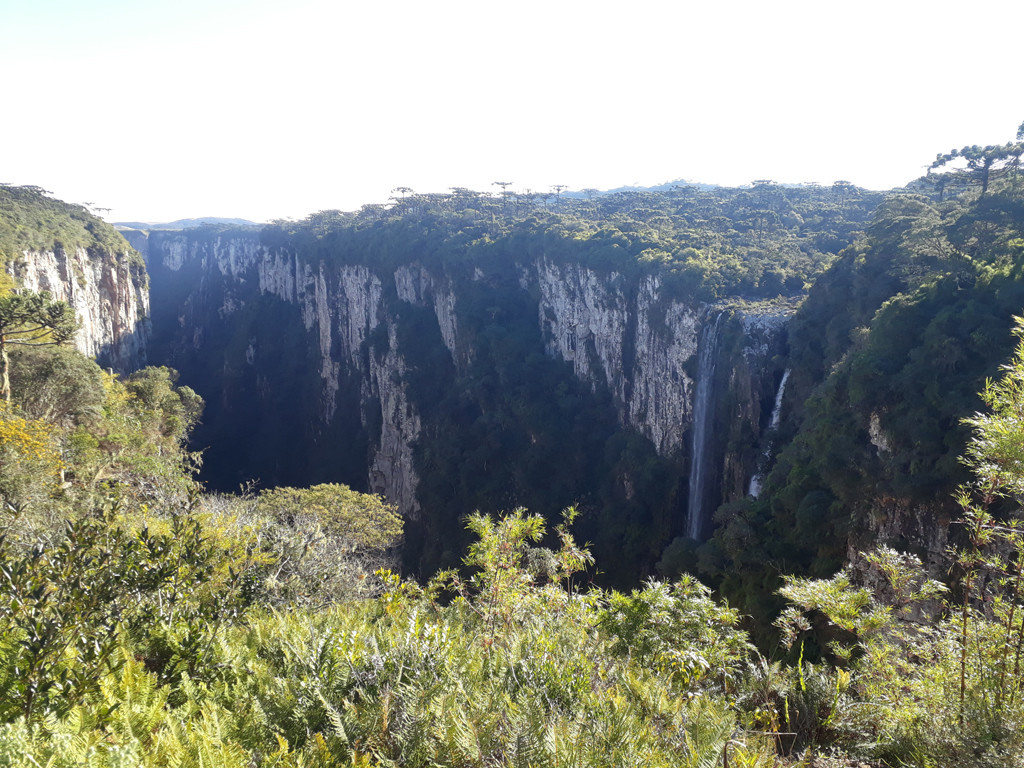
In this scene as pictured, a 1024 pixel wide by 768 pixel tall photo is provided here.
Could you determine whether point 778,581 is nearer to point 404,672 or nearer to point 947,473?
point 947,473

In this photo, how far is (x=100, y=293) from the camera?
131 ft

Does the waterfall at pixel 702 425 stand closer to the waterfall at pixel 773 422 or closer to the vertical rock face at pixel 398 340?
the vertical rock face at pixel 398 340

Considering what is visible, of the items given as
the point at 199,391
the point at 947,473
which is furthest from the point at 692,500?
the point at 199,391

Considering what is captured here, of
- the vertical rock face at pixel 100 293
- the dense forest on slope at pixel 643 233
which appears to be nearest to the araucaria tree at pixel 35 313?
the vertical rock face at pixel 100 293

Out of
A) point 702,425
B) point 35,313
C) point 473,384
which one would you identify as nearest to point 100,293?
point 473,384

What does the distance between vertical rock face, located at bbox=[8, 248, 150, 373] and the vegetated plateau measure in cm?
34

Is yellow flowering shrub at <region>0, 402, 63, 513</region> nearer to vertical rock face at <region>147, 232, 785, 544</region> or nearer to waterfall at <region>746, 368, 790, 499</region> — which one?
waterfall at <region>746, 368, 790, 499</region>

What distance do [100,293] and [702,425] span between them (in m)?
42.1

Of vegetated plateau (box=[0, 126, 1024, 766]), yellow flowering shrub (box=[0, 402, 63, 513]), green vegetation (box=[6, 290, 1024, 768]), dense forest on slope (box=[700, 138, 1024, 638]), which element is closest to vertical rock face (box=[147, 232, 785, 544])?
vegetated plateau (box=[0, 126, 1024, 766])

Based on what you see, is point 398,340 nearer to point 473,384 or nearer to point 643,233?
point 473,384

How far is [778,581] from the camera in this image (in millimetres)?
16031

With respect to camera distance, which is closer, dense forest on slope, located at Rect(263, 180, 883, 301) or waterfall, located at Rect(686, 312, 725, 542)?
waterfall, located at Rect(686, 312, 725, 542)

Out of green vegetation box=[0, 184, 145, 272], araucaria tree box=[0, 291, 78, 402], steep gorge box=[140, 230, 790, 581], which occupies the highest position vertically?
green vegetation box=[0, 184, 145, 272]

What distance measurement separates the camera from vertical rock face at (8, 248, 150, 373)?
1208 inches
